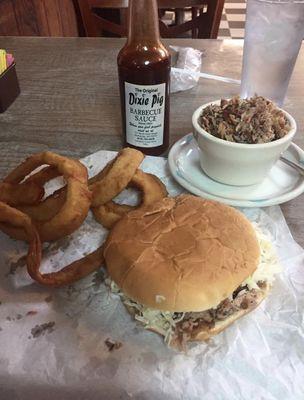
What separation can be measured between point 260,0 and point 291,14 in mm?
86

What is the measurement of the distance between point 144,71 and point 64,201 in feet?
1.08

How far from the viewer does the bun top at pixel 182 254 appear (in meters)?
0.65

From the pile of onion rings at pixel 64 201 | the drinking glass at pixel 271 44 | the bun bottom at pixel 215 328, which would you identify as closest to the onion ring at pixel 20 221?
the pile of onion rings at pixel 64 201

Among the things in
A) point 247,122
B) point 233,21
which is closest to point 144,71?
point 247,122

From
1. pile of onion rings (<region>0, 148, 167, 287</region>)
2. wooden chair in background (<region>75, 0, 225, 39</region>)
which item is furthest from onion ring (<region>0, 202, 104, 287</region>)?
wooden chair in background (<region>75, 0, 225, 39</region>)

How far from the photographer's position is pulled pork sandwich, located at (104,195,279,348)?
653 millimetres

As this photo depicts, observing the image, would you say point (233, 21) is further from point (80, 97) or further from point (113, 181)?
point (113, 181)

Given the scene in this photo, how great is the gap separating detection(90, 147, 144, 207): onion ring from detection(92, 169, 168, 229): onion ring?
0.02 meters

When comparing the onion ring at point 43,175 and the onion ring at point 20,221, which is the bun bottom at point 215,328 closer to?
the onion ring at point 20,221

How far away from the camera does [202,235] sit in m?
0.72

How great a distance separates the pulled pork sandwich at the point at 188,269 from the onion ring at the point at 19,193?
0.20 m

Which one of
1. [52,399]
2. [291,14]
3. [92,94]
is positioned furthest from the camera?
[92,94]

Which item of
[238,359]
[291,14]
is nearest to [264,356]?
[238,359]

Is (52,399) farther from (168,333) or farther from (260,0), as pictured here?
(260,0)
